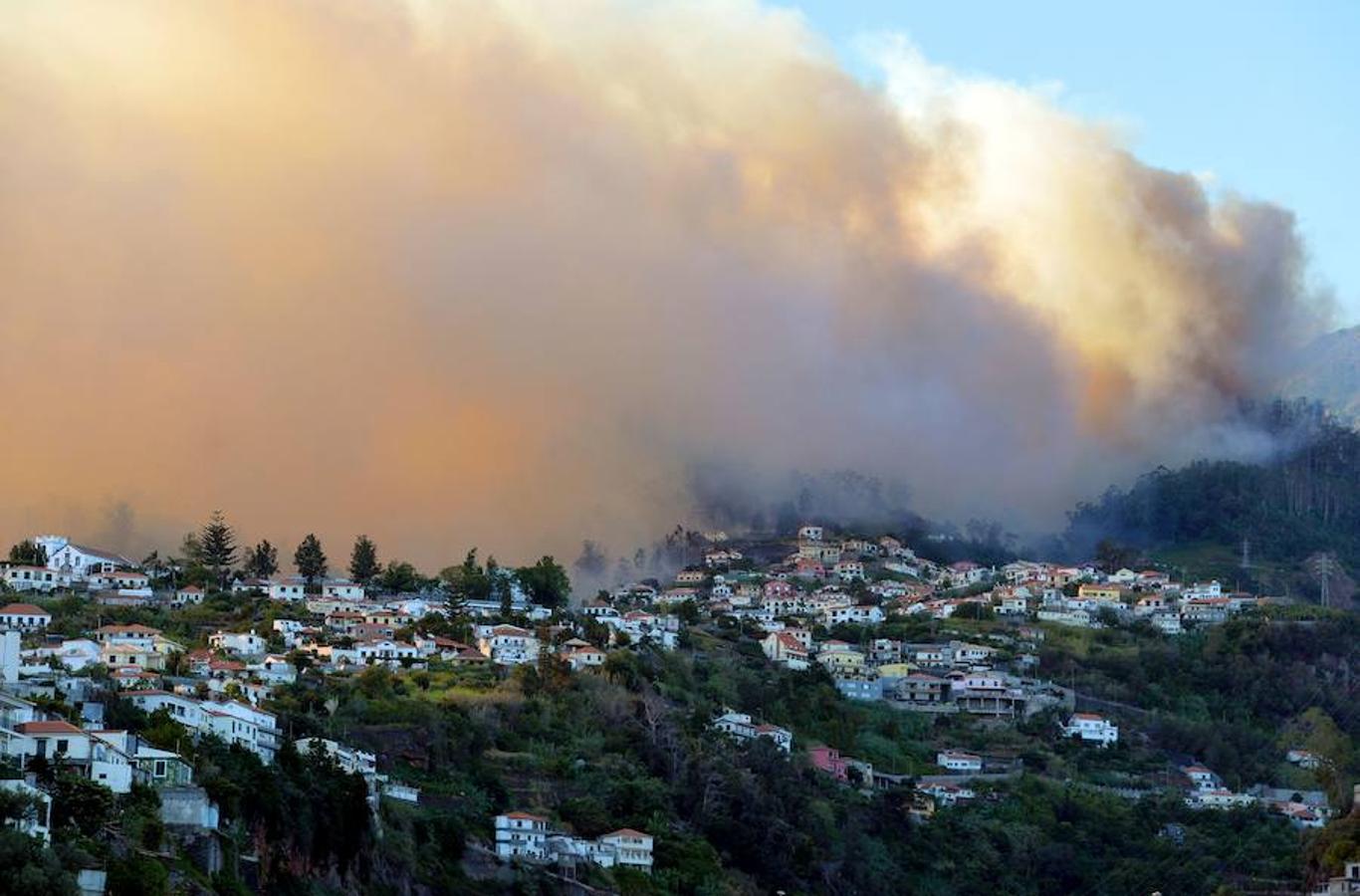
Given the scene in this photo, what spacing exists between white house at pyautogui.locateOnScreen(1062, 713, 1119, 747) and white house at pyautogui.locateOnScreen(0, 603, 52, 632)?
131 feet

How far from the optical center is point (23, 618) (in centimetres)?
8775

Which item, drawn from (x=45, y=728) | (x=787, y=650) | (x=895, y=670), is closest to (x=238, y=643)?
(x=787, y=650)

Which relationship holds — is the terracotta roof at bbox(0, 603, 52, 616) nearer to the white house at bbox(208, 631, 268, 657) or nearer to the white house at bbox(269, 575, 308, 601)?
the white house at bbox(208, 631, 268, 657)

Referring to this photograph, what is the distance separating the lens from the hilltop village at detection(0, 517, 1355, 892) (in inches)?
2491

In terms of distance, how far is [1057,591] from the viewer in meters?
131

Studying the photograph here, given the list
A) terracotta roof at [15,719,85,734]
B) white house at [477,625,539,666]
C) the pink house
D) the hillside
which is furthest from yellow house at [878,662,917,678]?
the hillside

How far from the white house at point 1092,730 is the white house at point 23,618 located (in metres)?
Answer: 39.9

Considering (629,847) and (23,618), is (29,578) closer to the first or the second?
(23,618)

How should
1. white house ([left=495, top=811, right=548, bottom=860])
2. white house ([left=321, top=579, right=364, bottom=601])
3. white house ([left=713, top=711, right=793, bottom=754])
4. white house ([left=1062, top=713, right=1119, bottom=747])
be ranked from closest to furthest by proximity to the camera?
white house ([left=495, top=811, right=548, bottom=860]), white house ([left=713, top=711, right=793, bottom=754]), white house ([left=1062, top=713, right=1119, bottom=747]), white house ([left=321, top=579, right=364, bottom=601])

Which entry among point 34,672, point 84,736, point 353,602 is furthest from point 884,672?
point 84,736

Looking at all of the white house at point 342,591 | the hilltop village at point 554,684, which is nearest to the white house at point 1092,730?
the hilltop village at point 554,684

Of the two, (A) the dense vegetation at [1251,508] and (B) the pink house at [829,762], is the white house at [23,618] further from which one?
(A) the dense vegetation at [1251,508]

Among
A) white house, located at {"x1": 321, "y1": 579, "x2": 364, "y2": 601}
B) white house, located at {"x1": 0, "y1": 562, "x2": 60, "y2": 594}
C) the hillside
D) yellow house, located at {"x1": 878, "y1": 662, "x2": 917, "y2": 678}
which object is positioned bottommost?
yellow house, located at {"x1": 878, "y1": 662, "x2": 917, "y2": 678}

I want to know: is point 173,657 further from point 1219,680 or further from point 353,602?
point 1219,680
